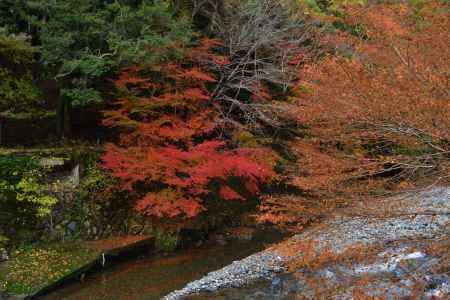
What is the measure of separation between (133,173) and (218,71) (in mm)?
5105

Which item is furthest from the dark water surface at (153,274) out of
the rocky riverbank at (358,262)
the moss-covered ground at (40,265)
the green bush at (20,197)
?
the green bush at (20,197)

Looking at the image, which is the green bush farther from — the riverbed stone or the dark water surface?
the dark water surface

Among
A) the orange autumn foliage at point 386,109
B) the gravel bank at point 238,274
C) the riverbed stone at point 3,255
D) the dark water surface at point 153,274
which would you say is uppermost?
the orange autumn foliage at point 386,109

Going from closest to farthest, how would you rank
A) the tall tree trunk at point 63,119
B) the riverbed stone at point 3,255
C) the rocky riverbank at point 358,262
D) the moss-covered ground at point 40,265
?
the rocky riverbank at point 358,262
the moss-covered ground at point 40,265
the riverbed stone at point 3,255
the tall tree trunk at point 63,119

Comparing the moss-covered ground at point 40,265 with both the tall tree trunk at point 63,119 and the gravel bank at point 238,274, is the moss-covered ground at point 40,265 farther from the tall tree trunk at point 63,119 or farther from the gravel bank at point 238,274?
the tall tree trunk at point 63,119

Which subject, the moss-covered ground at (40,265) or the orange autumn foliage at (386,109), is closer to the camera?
the orange autumn foliage at (386,109)

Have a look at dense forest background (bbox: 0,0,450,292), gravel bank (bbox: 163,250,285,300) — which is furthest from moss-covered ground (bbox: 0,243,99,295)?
gravel bank (bbox: 163,250,285,300)

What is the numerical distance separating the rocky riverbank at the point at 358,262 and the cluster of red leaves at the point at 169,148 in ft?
7.27

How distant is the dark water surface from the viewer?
865 centimetres

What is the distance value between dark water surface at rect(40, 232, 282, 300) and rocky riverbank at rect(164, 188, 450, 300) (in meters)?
0.59

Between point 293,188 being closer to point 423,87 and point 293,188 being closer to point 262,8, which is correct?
point 262,8

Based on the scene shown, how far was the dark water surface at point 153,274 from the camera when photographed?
28.4ft

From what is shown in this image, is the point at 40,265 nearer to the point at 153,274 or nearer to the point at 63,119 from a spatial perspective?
the point at 153,274

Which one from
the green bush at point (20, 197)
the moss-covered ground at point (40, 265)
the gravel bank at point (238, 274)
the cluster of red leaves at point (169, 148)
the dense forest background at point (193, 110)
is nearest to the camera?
the dense forest background at point (193, 110)
